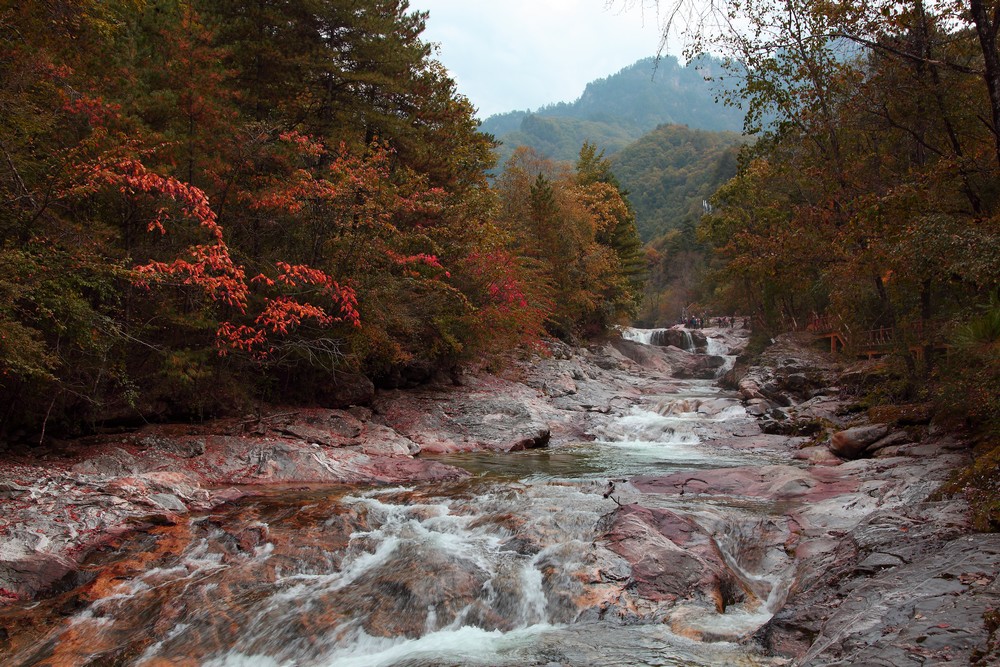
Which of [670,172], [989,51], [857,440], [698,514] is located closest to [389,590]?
[698,514]

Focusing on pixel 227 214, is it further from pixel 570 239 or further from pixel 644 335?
Answer: pixel 644 335

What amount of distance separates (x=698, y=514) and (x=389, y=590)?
413 cm

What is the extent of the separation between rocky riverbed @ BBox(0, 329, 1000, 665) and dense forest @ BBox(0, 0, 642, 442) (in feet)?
4.03

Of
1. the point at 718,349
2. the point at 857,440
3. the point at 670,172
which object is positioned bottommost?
the point at 718,349

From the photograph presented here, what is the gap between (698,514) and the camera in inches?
297

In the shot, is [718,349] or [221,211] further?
[718,349]

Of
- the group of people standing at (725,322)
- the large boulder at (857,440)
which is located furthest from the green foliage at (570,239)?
the large boulder at (857,440)

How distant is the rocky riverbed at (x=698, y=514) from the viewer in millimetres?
4121

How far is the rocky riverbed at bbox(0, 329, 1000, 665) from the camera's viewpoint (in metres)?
4.12

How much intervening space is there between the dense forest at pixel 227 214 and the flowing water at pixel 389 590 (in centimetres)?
278

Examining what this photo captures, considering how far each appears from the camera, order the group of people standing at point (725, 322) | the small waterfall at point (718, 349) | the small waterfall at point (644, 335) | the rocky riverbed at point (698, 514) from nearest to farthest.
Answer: the rocky riverbed at point (698, 514) < the small waterfall at point (718, 349) < the small waterfall at point (644, 335) < the group of people standing at point (725, 322)

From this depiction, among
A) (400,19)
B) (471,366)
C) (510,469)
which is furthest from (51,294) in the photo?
(471,366)

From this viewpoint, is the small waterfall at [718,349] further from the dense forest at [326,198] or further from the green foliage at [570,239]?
the dense forest at [326,198]

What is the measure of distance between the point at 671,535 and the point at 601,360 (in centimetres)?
2475
